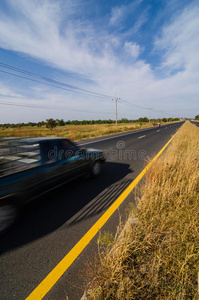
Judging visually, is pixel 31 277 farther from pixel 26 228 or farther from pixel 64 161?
pixel 64 161

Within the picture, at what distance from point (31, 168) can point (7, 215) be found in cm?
83

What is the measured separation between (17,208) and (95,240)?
1362 mm

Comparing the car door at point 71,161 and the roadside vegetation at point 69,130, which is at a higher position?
the roadside vegetation at point 69,130

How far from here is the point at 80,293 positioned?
55.2 inches

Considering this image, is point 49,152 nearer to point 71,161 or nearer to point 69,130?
point 71,161

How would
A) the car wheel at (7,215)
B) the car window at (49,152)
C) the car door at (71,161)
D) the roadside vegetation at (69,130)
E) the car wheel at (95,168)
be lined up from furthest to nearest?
1. the roadside vegetation at (69,130)
2. the car wheel at (95,168)
3. the car door at (71,161)
4. the car window at (49,152)
5. the car wheel at (7,215)

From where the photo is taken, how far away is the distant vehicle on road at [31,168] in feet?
7.12

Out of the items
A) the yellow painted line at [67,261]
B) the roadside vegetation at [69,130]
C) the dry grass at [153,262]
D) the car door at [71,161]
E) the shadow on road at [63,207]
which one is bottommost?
the yellow painted line at [67,261]

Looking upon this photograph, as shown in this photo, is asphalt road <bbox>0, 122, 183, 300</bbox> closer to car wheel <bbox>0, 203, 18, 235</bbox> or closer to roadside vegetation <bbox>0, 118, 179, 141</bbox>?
car wheel <bbox>0, 203, 18, 235</bbox>

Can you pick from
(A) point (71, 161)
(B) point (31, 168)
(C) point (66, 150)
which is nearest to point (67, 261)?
(B) point (31, 168)

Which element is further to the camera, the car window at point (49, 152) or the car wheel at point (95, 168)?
the car wheel at point (95, 168)

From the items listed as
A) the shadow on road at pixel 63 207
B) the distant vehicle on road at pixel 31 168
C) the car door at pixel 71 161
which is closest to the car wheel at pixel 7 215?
the distant vehicle on road at pixel 31 168

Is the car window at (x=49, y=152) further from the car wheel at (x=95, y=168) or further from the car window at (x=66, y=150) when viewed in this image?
the car wheel at (x=95, y=168)

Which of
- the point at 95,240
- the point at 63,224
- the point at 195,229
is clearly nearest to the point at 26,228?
the point at 63,224
